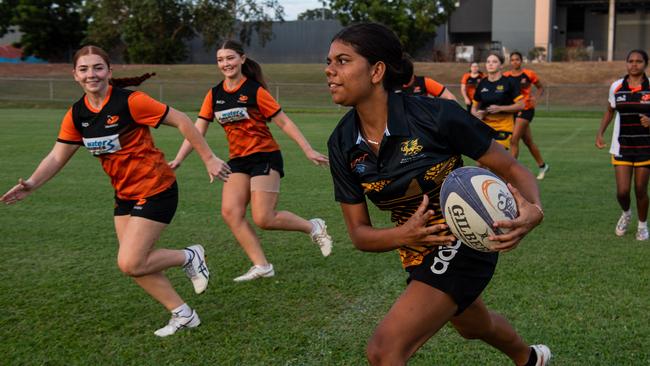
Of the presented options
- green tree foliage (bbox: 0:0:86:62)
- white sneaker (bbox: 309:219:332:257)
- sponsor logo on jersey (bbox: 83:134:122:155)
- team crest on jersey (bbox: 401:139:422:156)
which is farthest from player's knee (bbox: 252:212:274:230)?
green tree foliage (bbox: 0:0:86:62)

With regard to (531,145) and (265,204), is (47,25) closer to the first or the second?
(531,145)

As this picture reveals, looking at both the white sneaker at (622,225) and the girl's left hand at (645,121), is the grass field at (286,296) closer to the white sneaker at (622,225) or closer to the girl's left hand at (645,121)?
the white sneaker at (622,225)

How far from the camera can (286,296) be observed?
623 cm

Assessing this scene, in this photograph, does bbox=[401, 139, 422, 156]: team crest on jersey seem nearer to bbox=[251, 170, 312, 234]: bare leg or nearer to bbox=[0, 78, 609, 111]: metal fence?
bbox=[251, 170, 312, 234]: bare leg

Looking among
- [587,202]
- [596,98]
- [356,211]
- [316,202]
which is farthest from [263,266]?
[596,98]

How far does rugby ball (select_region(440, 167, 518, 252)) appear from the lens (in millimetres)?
3146

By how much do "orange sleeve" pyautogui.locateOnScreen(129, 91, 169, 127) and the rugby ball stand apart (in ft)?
8.76

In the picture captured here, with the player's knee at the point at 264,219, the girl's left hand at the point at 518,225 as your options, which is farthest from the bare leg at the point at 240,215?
the girl's left hand at the point at 518,225

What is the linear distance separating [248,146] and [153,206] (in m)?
1.74

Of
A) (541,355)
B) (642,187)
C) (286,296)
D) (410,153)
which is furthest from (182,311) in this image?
(642,187)

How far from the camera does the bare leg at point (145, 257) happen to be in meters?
5.27

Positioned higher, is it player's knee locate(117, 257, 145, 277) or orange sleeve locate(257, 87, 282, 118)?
orange sleeve locate(257, 87, 282, 118)

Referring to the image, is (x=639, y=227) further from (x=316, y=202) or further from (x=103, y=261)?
(x=103, y=261)

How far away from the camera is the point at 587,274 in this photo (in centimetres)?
675
